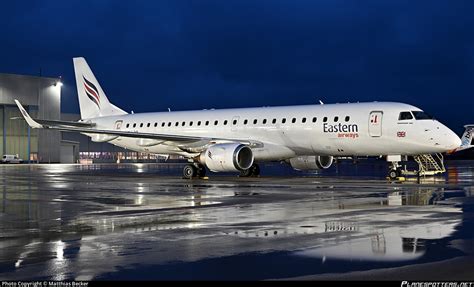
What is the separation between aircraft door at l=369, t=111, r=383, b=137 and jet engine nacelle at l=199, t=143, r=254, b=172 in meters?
5.43

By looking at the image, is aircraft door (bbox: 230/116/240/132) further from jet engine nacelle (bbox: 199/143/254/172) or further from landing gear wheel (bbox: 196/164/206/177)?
jet engine nacelle (bbox: 199/143/254/172)

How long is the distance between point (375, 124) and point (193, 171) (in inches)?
340

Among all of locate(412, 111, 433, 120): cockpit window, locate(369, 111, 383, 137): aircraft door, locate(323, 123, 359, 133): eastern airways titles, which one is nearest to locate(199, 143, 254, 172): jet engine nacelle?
locate(323, 123, 359, 133): eastern airways titles

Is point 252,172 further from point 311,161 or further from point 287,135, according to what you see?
point 287,135

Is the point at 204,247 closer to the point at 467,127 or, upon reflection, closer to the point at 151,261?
the point at 151,261

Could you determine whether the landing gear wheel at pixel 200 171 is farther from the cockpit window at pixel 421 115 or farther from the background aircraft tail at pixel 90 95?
the background aircraft tail at pixel 90 95

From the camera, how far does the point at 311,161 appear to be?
29828 mm

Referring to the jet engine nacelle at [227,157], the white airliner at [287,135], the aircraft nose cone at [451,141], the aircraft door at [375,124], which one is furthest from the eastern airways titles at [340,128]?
the aircraft nose cone at [451,141]

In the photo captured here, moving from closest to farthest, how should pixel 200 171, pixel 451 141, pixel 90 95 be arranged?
1. pixel 451 141
2. pixel 200 171
3. pixel 90 95

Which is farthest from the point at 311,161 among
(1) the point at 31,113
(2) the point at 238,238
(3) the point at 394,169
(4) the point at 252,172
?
(1) the point at 31,113

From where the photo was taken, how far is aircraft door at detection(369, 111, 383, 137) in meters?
25.8

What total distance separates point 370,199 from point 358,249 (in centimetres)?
798

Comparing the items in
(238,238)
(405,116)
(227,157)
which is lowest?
(238,238)

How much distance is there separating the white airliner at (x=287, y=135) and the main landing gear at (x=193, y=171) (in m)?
0.05
